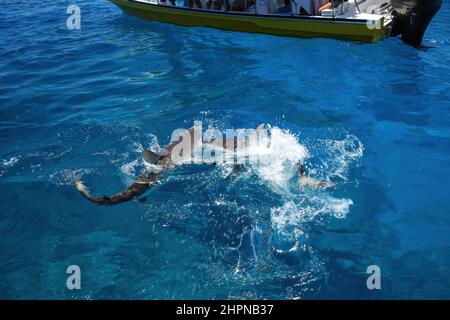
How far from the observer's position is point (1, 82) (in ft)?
39.4

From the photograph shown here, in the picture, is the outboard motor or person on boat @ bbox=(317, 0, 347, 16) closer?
the outboard motor

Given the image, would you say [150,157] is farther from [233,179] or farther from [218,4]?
[218,4]

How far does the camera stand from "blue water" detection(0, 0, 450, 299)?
552cm

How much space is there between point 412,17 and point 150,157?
34.9 ft

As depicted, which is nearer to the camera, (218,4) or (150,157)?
(150,157)

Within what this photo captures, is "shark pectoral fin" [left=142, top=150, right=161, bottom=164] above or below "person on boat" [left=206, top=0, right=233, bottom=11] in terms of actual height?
below

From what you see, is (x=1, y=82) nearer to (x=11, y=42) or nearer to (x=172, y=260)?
(x=11, y=42)

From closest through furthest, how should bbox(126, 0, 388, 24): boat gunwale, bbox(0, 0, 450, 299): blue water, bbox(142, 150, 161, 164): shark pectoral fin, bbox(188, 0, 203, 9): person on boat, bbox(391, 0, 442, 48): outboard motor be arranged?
bbox(0, 0, 450, 299): blue water
bbox(142, 150, 161, 164): shark pectoral fin
bbox(391, 0, 442, 48): outboard motor
bbox(126, 0, 388, 24): boat gunwale
bbox(188, 0, 203, 9): person on boat

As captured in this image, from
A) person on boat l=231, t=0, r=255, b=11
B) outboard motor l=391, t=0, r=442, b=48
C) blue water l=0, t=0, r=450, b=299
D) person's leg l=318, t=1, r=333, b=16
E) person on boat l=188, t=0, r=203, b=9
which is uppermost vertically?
person on boat l=188, t=0, r=203, b=9

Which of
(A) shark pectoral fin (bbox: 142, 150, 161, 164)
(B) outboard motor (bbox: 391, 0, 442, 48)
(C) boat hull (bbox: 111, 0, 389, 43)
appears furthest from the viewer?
(C) boat hull (bbox: 111, 0, 389, 43)

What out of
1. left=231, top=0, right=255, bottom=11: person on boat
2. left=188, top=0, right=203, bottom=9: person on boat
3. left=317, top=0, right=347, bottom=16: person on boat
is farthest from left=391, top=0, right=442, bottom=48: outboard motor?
left=188, top=0, right=203, bottom=9: person on boat

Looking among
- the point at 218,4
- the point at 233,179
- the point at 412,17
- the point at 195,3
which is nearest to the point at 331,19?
the point at 412,17

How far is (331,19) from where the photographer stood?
1313 cm

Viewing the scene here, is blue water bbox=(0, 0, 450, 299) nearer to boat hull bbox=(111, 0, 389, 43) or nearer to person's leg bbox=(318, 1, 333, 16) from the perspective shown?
boat hull bbox=(111, 0, 389, 43)
